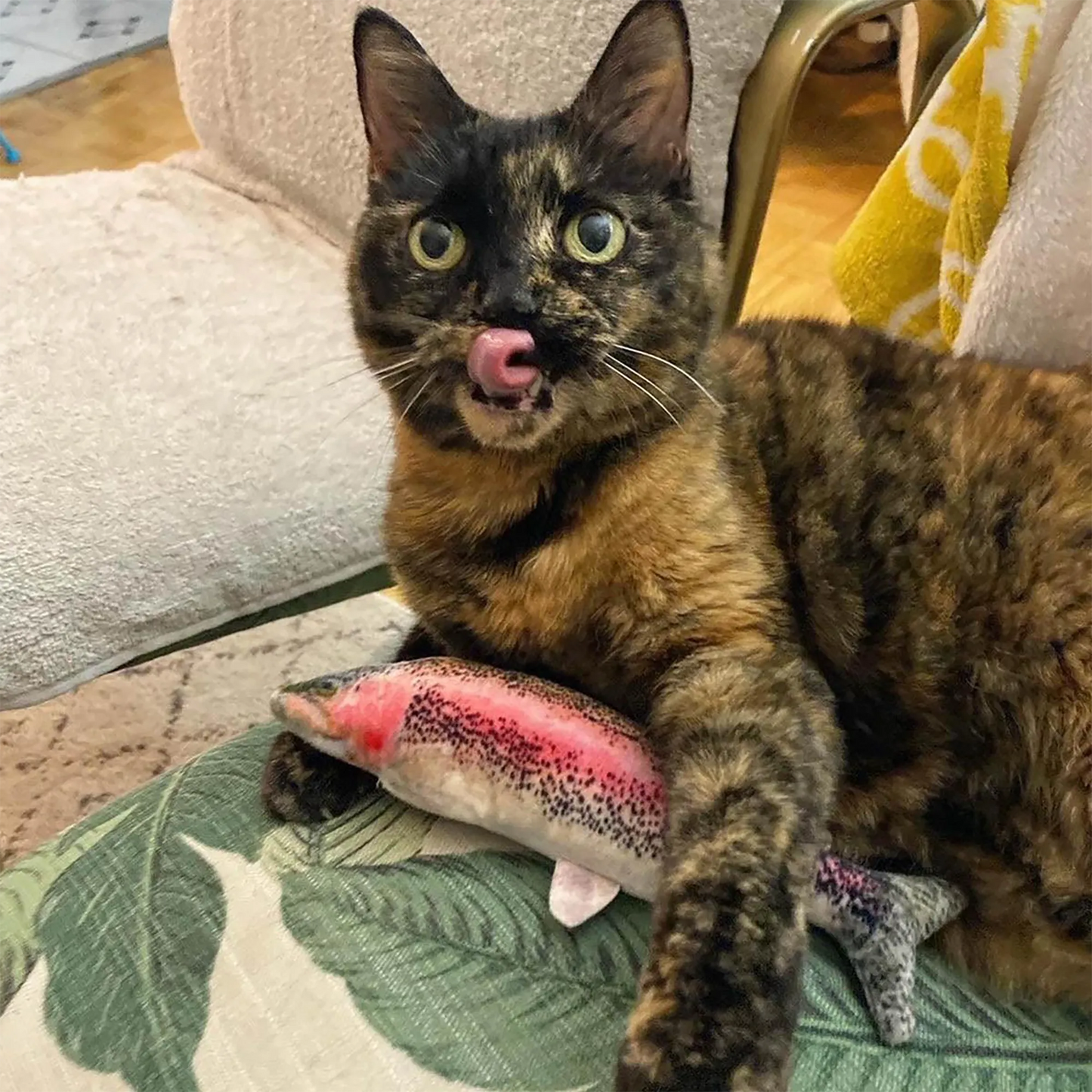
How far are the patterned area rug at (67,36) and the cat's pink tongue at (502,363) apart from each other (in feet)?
10.2

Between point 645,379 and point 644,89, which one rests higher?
point 644,89

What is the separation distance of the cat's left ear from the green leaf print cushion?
54 cm

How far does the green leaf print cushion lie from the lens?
646 mm

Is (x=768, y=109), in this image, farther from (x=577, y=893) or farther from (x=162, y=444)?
(x=577, y=893)

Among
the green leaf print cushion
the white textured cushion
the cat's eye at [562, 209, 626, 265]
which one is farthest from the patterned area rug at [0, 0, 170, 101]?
the green leaf print cushion

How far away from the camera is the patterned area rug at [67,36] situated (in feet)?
10.8

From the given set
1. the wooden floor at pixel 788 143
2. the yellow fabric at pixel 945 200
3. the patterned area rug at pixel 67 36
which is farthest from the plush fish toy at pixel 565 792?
the patterned area rug at pixel 67 36

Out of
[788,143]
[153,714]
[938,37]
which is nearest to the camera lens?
[938,37]

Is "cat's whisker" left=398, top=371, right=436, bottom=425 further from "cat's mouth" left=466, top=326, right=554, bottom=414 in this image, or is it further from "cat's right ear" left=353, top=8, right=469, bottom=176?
"cat's right ear" left=353, top=8, right=469, bottom=176

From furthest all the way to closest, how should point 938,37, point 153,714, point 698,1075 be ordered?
point 153,714 → point 938,37 → point 698,1075

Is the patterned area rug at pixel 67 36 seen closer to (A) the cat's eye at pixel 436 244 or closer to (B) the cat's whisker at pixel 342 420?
(B) the cat's whisker at pixel 342 420

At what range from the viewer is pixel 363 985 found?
0.68 m

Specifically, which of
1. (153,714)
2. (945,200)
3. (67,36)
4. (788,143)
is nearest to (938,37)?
(945,200)

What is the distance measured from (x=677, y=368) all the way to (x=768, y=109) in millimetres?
439
